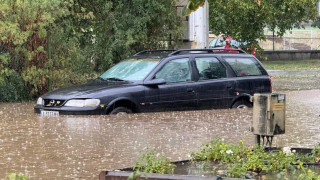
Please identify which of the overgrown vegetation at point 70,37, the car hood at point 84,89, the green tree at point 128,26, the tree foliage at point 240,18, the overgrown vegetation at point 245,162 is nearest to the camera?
the overgrown vegetation at point 245,162

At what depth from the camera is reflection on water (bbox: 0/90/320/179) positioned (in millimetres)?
10267

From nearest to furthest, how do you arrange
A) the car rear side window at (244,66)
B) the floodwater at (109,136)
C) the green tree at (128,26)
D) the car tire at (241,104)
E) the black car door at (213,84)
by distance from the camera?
the floodwater at (109,136) → the black car door at (213,84) → the car tire at (241,104) → the car rear side window at (244,66) → the green tree at (128,26)

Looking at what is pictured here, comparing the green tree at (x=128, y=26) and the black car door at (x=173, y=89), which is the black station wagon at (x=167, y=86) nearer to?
the black car door at (x=173, y=89)

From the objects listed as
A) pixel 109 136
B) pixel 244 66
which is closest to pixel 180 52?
pixel 244 66

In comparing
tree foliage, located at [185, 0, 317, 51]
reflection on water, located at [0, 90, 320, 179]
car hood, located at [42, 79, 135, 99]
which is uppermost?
tree foliage, located at [185, 0, 317, 51]

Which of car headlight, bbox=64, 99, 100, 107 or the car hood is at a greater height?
the car hood

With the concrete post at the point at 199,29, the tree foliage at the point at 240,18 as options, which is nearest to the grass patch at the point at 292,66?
the tree foliage at the point at 240,18

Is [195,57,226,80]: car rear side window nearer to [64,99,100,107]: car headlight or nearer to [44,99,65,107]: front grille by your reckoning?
[64,99,100,107]: car headlight

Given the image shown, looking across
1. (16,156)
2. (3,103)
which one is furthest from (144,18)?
(16,156)

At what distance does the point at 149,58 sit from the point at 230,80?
5.81 ft

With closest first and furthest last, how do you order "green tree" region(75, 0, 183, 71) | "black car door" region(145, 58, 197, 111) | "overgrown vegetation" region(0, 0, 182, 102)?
"black car door" region(145, 58, 197, 111), "overgrown vegetation" region(0, 0, 182, 102), "green tree" region(75, 0, 183, 71)

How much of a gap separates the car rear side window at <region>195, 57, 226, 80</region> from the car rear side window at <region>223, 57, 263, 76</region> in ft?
0.86

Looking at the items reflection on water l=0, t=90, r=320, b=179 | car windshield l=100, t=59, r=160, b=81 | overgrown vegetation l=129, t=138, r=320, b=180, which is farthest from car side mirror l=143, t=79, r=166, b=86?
overgrown vegetation l=129, t=138, r=320, b=180

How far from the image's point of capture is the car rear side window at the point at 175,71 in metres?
16.5
